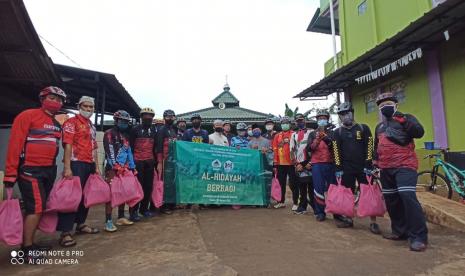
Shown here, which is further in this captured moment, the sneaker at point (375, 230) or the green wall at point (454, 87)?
the green wall at point (454, 87)

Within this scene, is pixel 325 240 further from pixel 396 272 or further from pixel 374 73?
pixel 374 73

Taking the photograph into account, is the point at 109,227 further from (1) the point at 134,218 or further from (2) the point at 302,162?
(2) the point at 302,162

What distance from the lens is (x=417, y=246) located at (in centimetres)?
379

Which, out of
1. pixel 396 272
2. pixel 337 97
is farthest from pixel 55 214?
pixel 337 97

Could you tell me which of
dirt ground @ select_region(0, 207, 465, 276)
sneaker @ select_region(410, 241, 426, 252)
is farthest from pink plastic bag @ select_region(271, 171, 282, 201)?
sneaker @ select_region(410, 241, 426, 252)

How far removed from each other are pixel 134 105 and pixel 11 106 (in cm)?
408

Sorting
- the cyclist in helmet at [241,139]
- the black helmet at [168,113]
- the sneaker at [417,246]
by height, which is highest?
the black helmet at [168,113]

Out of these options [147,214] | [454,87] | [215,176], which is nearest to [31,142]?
[147,214]

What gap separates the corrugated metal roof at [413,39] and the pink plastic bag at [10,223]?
7.65 metres

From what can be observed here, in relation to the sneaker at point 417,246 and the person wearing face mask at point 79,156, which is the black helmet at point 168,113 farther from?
the sneaker at point 417,246

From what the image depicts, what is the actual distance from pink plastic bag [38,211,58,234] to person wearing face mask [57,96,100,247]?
0.10 m

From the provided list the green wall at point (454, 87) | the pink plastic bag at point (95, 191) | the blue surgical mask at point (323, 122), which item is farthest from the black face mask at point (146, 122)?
the green wall at point (454, 87)

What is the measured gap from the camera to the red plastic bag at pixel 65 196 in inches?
146

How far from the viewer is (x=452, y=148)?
8.42m
